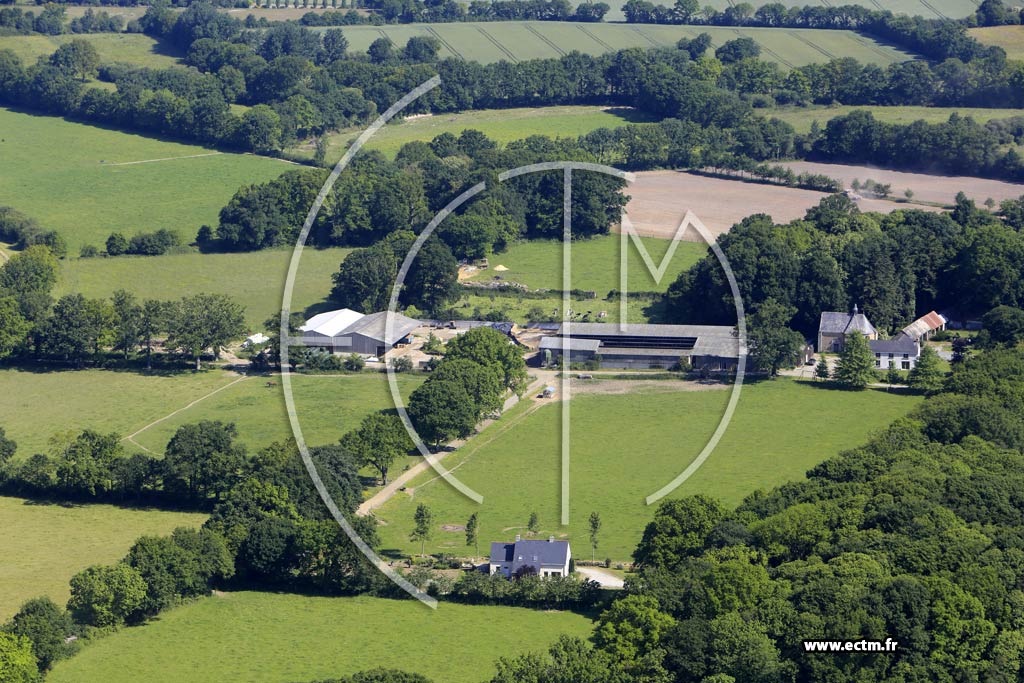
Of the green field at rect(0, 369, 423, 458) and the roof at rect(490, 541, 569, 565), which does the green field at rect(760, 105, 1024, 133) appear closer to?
the green field at rect(0, 369, 423, 458)

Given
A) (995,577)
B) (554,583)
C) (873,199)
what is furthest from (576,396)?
(873,199)

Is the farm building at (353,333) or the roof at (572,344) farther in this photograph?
the farm building at (353,333)

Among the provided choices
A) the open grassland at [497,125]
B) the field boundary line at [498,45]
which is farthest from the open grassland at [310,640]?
the field boundary line at [498,45]

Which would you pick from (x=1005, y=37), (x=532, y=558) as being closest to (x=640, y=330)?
(x=532, y=558)

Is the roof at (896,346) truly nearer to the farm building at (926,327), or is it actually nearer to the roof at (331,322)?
the farm building at (926,327)

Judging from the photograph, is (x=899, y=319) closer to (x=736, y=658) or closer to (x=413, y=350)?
(x=413, y=350)
